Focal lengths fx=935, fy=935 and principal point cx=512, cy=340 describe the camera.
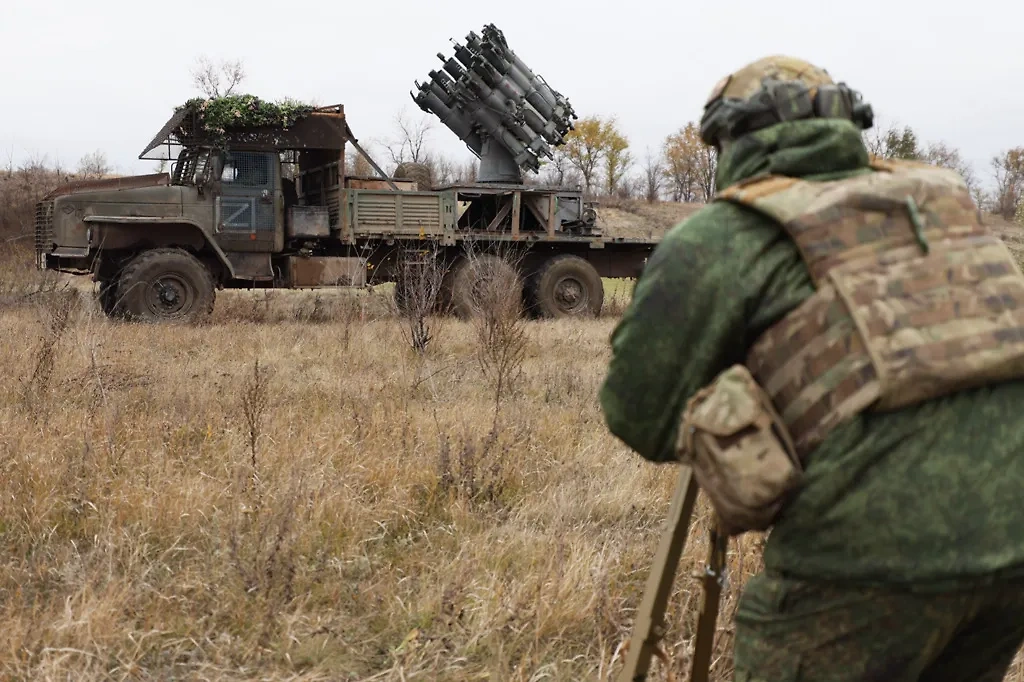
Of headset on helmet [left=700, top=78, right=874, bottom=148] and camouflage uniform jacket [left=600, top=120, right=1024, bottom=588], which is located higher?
headset on helmet [left=700, top=78, right=874, bottom=148]

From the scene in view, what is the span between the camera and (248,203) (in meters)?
11.3

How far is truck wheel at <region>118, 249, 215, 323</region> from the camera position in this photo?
34.3 ft

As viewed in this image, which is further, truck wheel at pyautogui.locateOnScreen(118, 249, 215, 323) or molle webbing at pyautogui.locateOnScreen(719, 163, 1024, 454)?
truck wheel at pyautogui.locateOnScreen(118, 249, 215, 323)

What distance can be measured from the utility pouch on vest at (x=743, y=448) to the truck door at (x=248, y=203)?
34.2 feet

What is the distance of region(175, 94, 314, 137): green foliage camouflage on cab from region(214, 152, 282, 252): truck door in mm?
363

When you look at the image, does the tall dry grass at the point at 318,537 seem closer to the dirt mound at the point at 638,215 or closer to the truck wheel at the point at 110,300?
the truck wheel at the point at 110,300

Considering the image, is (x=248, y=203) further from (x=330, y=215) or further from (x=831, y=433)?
(x=831, y=433)

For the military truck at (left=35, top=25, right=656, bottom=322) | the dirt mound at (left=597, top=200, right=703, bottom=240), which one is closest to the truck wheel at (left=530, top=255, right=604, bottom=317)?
the military truck at (left=35, top=25, right=656, bottom=322)

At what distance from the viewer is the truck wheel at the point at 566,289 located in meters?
12.8

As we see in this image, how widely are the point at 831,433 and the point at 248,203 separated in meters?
10.6

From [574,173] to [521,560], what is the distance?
5300 cm

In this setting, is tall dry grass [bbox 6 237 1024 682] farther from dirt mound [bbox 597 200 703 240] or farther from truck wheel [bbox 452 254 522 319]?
dirt mound [bbox 597 200 703 240]

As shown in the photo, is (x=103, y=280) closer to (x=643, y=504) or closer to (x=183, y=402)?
(x=183, y=402)

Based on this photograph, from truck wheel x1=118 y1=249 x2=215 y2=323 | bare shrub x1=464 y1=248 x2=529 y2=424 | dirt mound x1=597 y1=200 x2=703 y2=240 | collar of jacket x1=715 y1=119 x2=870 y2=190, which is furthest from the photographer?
dirt mound x1=597 y1=200 x2=703 y2=240
